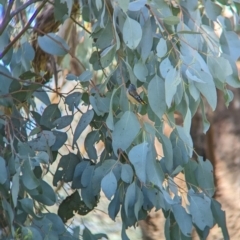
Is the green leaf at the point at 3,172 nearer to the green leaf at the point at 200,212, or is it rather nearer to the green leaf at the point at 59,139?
the green leaf at the point at 59,139

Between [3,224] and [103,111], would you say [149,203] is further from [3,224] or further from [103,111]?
[3,224]

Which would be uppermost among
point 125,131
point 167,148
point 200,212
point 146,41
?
point 146,41

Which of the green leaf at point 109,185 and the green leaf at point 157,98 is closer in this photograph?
the green leaf at point 157,98

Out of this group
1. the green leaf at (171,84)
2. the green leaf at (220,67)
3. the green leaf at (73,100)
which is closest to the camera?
the green leaf at (171,84)

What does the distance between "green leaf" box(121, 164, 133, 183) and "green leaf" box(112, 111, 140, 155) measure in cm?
17

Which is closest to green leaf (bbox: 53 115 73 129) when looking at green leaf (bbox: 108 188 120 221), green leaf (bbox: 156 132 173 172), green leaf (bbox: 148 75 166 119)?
green leaf (bbox: 108 188 120 221)

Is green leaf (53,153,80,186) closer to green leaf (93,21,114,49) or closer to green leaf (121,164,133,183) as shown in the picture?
green leaf (121,164,133,183)

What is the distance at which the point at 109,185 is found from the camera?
1230mm

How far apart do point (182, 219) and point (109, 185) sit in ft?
0.72

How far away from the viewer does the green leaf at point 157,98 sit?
3.52 feet

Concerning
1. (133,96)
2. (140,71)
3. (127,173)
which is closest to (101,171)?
(127,173)

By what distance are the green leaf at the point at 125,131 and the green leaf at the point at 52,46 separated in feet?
1.51

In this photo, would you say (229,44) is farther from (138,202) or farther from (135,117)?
(138,202)

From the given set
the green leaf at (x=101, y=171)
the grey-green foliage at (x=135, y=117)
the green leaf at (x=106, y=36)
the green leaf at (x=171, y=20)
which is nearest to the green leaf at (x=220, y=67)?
A: the grey-green foliage at (x=135, y=117)
